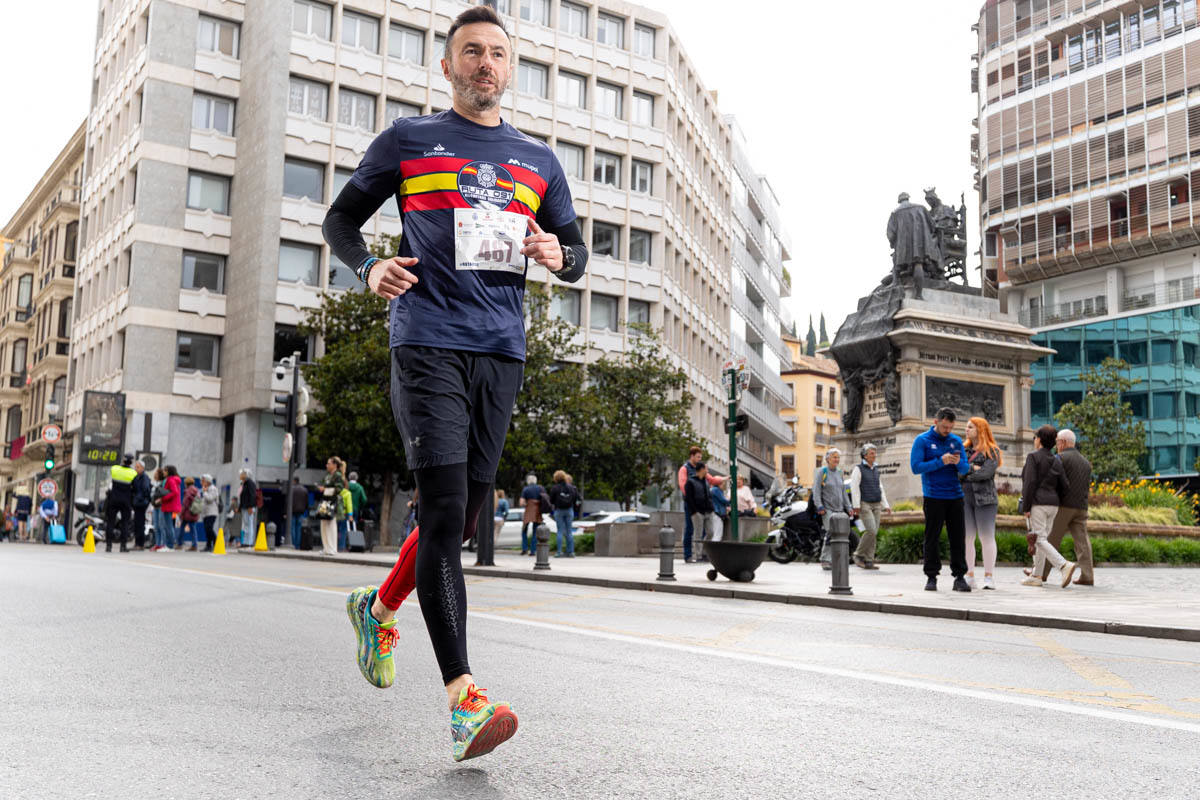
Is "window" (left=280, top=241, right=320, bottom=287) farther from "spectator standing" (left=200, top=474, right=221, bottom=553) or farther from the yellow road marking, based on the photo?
the yellow road marking

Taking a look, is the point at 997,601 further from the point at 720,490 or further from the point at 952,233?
the point at 952,233

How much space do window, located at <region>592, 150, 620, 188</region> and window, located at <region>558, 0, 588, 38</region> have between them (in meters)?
5.46

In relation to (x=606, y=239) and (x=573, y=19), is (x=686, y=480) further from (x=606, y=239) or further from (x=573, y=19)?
(x=573, y=19)

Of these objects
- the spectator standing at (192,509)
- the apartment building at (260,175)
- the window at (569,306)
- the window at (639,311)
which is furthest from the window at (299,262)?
the spectator standing at (192,509)

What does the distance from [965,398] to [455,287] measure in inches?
896

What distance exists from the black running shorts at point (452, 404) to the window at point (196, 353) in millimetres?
45296

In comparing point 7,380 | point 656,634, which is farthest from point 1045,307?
point 656,634

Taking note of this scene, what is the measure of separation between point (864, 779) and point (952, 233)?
1010 inches

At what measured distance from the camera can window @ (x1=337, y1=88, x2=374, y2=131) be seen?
160 ft

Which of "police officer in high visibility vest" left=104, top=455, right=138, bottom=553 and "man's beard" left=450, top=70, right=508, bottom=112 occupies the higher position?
"man's beard" left=450, top=70, right=508, bottom=112

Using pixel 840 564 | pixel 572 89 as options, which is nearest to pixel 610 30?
pixel 572 89

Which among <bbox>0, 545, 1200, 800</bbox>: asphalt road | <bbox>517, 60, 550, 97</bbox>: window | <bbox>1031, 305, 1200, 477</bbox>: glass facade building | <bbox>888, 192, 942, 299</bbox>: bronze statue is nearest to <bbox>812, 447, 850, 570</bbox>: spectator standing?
<bbox>888, 192, 942, 299</bbox>: bronze statue

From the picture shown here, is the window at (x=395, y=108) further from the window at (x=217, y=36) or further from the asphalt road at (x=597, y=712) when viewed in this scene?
the asphalt road at (x=597, y=712)

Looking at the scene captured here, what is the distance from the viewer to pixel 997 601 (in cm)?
1228
